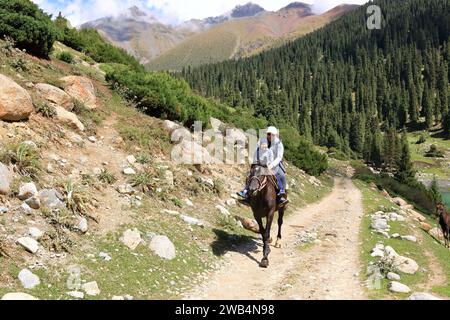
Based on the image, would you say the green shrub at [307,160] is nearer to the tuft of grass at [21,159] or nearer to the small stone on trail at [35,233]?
the tuft of grass at [21,159]

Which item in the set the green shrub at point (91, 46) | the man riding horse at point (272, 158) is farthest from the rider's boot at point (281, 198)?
the green shrub at point (91, 46)

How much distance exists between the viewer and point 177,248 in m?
11.0

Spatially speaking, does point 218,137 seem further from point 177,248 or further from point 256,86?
point 256,86

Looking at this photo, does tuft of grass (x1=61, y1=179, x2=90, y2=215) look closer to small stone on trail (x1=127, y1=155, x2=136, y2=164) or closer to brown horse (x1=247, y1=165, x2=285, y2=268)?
small stone on trail (x1=127, y1=155, x2=136, y2=164)

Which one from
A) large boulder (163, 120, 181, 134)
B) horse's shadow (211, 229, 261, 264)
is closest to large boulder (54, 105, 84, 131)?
large boulder (163, 120, 181, 134)

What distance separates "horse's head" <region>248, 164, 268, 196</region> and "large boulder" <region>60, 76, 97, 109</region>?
9354mm

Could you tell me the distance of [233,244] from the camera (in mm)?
13125

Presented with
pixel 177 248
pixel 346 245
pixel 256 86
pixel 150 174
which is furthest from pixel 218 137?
pixel 256 86

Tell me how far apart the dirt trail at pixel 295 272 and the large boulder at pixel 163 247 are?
1.32 meters

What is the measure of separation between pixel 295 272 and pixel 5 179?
788 cm

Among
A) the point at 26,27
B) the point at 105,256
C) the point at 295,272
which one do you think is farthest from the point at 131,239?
the point at 26,27

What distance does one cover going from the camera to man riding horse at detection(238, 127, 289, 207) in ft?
37.8

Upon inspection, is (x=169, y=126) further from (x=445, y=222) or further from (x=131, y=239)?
(x=445, y=222)
